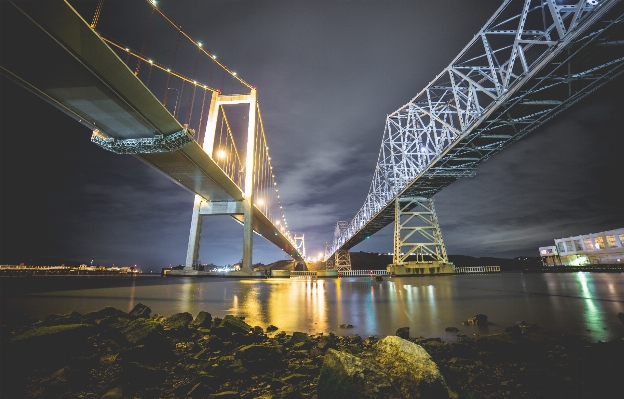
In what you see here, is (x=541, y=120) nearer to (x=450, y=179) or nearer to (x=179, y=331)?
(x=450, y=179)

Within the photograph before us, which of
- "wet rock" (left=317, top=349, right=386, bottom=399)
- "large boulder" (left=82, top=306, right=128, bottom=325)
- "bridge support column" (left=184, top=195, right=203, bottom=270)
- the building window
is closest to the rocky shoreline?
"wet rock" (left=317, top=349, right=386, bottom=399)

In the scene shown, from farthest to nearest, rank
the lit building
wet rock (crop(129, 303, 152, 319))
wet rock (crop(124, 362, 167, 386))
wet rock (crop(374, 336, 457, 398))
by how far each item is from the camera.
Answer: the lit building → wet rock (crop(129, 303, 152, 319)) → wet rock (crop(124, 362, 167, 386)) → wet rock (crop(374, 336, 457, 398))

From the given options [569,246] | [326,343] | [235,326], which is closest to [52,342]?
[235,326]

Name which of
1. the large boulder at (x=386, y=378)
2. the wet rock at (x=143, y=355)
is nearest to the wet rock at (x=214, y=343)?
the wet rock at (x=143, y=355)

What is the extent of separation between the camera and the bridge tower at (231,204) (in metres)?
24.8

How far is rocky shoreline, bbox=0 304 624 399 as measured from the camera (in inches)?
59.2

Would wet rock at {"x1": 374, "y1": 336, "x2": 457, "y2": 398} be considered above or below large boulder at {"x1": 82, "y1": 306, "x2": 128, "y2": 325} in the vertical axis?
above

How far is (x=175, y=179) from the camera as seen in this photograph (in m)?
23.4

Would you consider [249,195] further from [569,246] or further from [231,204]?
[569,246]

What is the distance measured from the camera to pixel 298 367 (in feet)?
6.58

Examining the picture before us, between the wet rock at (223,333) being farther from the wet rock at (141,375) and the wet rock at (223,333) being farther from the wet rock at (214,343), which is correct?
the wet rock at (141,375)

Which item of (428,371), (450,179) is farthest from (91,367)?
(450,179)

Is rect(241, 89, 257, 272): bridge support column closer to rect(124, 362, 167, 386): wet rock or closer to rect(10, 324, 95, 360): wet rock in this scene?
rect(10, 324, 95, 360): wet rock

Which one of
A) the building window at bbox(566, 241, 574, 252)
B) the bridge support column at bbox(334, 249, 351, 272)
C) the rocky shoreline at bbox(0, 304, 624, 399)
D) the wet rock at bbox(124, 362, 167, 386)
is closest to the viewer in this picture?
the rocky shoreline at bbox(0, 304, 624, 399)
